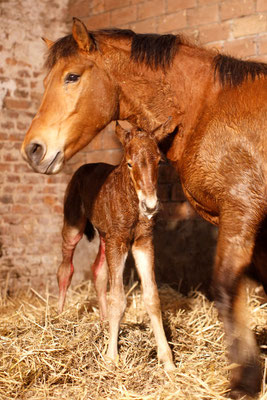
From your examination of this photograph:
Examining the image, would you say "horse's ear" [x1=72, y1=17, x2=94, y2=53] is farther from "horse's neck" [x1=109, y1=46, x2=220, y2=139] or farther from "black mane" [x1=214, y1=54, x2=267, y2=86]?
"black mane" [x1=214, y1=54, x2=267, y2=86]

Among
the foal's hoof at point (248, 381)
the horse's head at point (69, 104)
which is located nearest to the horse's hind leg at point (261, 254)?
the foal's hoof at point (248, 381)

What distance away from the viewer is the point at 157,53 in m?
3.20

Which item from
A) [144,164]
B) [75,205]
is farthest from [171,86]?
[75,205]

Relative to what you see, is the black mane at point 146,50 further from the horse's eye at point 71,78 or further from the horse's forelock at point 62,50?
the horse's eye at point 71,78

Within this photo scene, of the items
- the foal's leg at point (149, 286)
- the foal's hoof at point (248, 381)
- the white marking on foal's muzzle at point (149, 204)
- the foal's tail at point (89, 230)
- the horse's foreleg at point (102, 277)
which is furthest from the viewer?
the foal's tail at point (89, 230)

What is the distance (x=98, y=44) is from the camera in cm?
321

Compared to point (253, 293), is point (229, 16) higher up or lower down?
higher up

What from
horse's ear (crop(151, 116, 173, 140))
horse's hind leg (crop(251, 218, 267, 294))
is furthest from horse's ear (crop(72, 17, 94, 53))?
horse's hind leg (crop(251, 218, 267, 294))

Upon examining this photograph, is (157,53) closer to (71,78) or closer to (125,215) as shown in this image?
(71,78)

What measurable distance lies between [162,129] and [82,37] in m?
0.79

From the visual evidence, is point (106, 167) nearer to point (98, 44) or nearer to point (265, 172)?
point (98, 44)

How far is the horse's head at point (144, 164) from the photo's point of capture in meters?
2.88

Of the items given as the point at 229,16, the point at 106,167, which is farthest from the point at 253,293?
the point at 229,16

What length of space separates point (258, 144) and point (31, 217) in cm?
359
